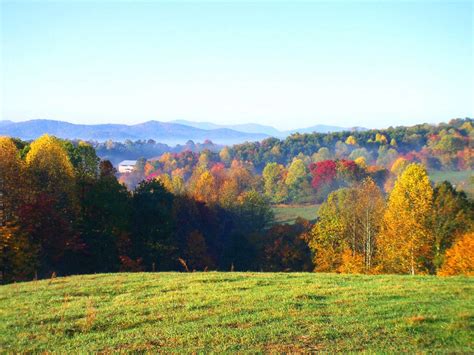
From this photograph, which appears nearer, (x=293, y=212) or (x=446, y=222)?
(x=446, y=222)

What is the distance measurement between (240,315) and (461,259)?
24375 mm

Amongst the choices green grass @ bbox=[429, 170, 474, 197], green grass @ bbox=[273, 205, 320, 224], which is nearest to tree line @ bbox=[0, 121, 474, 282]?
green grass @ bbox=[273, 205, 320, 224]

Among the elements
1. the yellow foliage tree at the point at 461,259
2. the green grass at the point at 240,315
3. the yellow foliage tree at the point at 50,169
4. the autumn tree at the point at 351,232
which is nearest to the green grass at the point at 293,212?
the autumn tree at the point at 351,232

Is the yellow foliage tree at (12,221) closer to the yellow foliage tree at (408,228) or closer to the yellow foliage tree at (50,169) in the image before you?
the yellow foliage tree at (50,169)

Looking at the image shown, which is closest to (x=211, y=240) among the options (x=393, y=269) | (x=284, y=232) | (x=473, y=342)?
(x=284, y=232)

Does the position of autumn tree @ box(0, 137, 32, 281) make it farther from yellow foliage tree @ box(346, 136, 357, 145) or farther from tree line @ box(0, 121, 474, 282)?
yellow foliage tree @ box(346, 136, 357, 145)

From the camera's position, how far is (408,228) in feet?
122

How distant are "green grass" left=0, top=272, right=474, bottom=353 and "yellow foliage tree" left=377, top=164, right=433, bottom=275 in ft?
53.4

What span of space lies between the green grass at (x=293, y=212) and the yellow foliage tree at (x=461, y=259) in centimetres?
4947

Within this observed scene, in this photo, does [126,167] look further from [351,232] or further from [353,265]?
[353,265]

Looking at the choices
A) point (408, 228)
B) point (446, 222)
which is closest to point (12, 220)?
point (408, 228)

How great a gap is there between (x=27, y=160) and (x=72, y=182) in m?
4.17

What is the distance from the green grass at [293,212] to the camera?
291ft

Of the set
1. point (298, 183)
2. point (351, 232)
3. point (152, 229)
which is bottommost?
point (298, 183)
